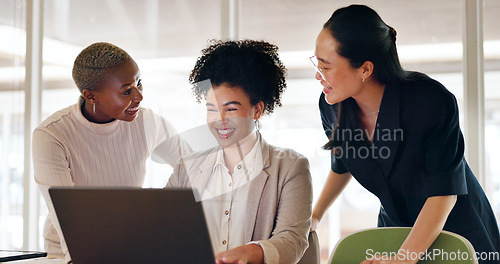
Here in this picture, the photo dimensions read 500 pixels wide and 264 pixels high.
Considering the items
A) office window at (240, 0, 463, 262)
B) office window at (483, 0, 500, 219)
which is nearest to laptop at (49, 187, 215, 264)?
office window at (240, 0, 463, 262)

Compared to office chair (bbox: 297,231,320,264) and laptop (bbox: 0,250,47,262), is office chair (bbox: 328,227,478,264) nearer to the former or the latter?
office chair (bbox: 297,231,320,264)

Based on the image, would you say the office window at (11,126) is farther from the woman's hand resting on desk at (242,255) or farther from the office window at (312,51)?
the woman's hand resting on desk at (242,255)

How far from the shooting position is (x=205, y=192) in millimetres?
1396

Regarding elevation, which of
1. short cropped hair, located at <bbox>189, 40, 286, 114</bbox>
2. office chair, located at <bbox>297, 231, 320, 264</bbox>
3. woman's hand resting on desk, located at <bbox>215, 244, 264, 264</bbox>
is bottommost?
office chair, located at <bbox>297, 231, 320, 264</bbox>

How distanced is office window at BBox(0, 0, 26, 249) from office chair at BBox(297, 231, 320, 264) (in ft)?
7.36

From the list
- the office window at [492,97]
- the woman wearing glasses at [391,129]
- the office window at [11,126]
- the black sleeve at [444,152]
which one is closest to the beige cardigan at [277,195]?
the woman wearing glasses at [391,129]

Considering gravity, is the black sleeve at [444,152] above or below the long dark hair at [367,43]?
below

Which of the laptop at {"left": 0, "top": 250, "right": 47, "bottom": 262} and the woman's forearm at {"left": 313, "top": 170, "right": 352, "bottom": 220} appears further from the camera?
the woman's forearm at {"left": 313, "top": 170, "right": 352, "bottom": 220}

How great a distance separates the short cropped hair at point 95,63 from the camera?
159 centimetres

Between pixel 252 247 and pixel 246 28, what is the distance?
5.50 ft

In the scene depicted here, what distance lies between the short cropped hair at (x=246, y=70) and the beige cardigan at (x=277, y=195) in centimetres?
16

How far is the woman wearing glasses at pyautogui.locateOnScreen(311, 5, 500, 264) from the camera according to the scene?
1426mm

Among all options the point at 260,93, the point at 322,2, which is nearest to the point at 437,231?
the point at 260,93

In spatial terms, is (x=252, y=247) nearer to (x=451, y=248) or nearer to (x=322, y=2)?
(x=451, y=248)
